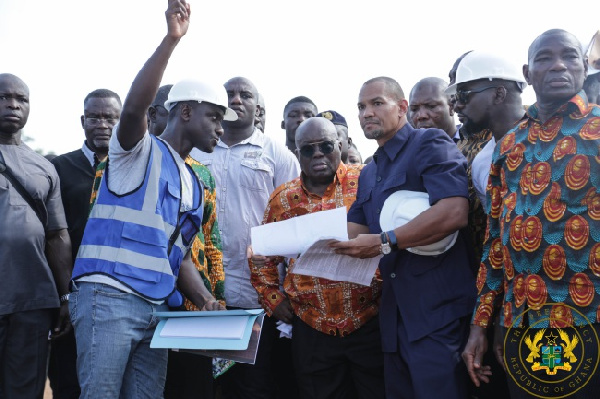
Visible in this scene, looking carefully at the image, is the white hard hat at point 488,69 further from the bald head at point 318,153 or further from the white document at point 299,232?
the white document at point 299,232

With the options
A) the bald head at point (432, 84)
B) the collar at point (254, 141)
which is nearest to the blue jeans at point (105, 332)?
the collar at point (254, 141)

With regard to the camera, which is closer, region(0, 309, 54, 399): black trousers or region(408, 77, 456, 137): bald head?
region(0, 309, 54, 399): black trousers

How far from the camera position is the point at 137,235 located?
340cm

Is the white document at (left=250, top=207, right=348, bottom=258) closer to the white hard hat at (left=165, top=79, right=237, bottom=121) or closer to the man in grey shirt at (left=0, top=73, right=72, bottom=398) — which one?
the white hard hat at (left=165, top=79, right=237, bottom=121)

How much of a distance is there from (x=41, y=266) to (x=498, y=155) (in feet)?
10.6

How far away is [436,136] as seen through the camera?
361cm

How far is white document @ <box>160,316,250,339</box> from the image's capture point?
324 centimetres

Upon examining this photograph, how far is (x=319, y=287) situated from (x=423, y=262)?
102 cm

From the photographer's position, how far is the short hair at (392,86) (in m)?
3.87

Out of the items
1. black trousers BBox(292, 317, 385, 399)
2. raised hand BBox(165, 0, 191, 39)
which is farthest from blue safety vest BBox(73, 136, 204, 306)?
black trousers BBox(292, 317, 385, 399)

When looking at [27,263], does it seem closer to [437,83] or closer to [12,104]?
[12,104]

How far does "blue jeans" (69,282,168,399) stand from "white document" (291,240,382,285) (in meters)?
0.89

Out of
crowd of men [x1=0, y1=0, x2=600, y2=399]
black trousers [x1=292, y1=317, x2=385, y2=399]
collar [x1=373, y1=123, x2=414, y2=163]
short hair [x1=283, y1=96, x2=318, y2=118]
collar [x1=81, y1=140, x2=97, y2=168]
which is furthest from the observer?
short hair [x1=283, y1=96, x2=318, y2=118]

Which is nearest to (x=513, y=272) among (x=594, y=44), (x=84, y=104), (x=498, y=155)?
(x=498, y=155)
